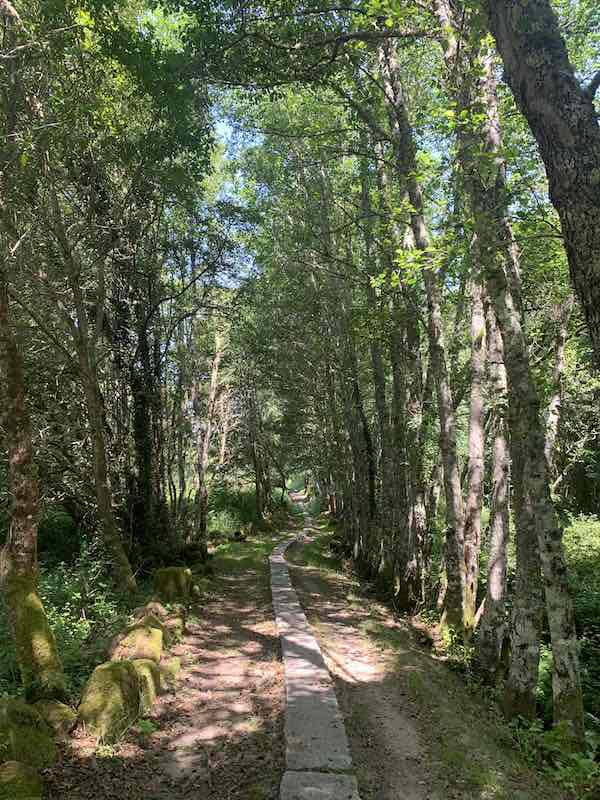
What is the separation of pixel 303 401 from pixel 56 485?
55.3 ft

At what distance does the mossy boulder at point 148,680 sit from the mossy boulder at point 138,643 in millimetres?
211

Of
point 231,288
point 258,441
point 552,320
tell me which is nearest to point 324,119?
point 231,288

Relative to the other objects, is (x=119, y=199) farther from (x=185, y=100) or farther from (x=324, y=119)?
(x=324, y=119)

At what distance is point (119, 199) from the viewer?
1215 cm

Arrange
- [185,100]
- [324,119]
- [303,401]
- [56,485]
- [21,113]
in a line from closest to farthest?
[185,100], [21,113], [56,485], [324,119], [303,401]

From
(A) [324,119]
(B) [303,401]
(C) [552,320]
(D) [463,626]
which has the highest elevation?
(A) [324,119]

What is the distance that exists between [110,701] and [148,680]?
1.10 meters

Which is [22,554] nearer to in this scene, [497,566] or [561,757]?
[561,757]

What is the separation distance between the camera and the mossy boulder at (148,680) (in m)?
6.15

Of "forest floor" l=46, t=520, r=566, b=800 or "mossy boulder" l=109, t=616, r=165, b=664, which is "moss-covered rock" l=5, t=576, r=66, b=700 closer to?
"forest floor" l=46, t=520, r=566, b=800

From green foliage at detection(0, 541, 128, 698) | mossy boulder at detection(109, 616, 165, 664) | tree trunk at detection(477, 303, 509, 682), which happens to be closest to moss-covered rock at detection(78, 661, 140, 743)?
green foliage at detection(0, 541, 128, 698)

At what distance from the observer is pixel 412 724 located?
19.8 ft

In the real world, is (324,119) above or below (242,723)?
above

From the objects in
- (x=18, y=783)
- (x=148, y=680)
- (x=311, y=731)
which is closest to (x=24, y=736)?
(x=18, y=783)
